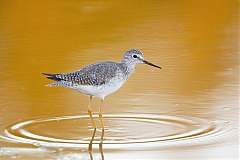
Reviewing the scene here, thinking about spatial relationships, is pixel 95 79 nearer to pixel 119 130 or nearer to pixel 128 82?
pixel 119 130

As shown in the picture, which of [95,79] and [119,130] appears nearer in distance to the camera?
[119,130]

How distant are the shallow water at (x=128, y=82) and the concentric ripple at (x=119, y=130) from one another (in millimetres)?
10

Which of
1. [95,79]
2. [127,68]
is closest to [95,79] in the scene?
[95,79]

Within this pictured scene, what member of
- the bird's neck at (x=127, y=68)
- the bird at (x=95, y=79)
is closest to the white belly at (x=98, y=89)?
the bird at (x=95, y=79)

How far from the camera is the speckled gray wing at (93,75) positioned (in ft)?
26.0

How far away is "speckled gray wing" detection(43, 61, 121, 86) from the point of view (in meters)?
7.92

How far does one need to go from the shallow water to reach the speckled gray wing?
1.44 feet

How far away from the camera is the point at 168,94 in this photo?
9094mm

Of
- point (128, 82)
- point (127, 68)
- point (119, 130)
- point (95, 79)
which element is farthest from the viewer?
point (128, 82)

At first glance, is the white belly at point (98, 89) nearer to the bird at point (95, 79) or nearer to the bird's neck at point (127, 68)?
the bird at point (95, 79)

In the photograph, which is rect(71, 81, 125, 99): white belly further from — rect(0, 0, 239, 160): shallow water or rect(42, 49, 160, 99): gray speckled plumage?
rect(0, 0, 239, 160): shallow water

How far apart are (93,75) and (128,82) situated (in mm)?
1659

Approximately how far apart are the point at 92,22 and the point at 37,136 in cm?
569

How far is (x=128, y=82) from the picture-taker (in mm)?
9719
